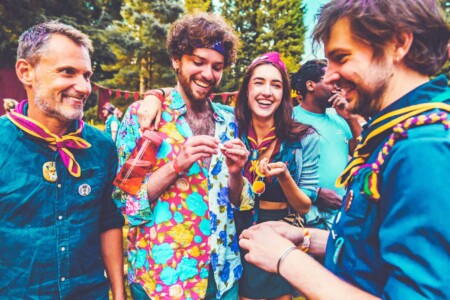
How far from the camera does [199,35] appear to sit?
246 cm

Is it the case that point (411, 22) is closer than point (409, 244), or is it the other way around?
point (409, 244)

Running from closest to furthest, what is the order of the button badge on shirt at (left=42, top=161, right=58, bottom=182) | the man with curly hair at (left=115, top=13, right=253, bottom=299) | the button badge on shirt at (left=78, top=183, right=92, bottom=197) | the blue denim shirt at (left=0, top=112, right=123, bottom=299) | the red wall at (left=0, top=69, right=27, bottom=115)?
the blue denim shirt at (left=0, top=112, right=123, bottom=299), the button badge on shirt at (left=42, top=161, right=58, bottom=182), the button badge on shirt at (left=78, top=183, right=92, bottom=197), the man with curly hair at (left=115, top=13, right=253, bottom=299), the red wall at (left=0, top=69, right=27, bottom=115)

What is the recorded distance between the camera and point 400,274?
96 centimetres

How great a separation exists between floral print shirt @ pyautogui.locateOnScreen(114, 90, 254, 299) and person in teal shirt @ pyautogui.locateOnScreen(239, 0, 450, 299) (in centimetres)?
92

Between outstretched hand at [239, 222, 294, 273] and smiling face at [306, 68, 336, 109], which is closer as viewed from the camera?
outstretched hand at [239, 222, 294, 273]

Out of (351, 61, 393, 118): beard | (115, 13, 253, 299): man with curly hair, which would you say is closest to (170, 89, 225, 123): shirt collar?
(115, 13, 253, 299): man with curly hair

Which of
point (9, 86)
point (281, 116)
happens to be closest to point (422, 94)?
point (281, 116)

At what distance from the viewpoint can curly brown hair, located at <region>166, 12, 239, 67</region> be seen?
247cm

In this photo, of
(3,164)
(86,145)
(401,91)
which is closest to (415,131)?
(401,91)

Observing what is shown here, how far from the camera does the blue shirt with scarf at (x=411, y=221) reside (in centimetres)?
93

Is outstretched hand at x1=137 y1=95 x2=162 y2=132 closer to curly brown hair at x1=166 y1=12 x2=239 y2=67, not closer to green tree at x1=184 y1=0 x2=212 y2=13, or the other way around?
curly brown hair at x1=166 y1=12 x2=239 y2=67

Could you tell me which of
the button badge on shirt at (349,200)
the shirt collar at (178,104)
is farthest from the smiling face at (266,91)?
the button badge on shirt at (349,200)

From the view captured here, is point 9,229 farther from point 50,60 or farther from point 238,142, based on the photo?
point 238,142

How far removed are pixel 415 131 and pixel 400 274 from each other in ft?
1.41
